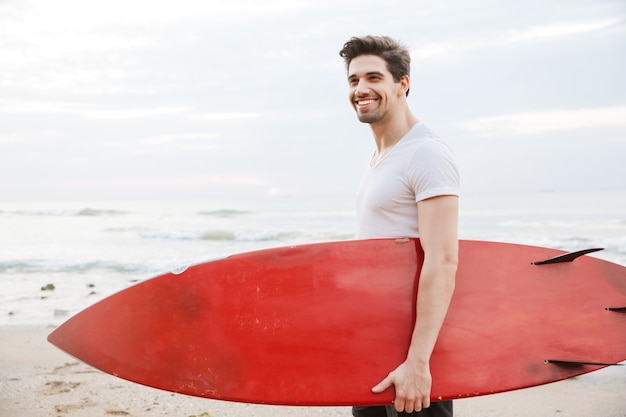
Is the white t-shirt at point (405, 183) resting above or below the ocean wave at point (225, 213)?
above

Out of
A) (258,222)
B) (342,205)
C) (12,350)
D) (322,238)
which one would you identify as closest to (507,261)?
(12,350)

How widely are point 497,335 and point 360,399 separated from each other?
54 centimetres

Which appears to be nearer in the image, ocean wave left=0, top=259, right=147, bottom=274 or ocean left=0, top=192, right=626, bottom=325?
ocean left=0, top=192, right=626, bottom=325

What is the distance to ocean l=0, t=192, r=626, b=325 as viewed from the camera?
791cm

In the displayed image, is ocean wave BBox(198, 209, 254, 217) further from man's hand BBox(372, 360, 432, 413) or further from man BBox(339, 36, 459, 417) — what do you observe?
man's hand BBox(372, 360, 432, 413)

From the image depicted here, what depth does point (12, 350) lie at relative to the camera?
466 centimetres

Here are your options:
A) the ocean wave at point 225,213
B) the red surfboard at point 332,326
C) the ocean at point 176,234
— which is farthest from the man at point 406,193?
the ocean wave at point 225,213

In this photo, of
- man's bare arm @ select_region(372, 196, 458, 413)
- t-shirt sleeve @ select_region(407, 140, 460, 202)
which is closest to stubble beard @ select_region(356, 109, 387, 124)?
t-shirt sleeve @ select_region(407, 140, 460, 202)

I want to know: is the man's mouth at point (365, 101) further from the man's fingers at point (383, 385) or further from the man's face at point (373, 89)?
the man's fingers at point (383, 385)

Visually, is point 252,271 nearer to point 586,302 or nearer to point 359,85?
point 359,85

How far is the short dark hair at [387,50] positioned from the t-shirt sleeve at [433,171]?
354 mm

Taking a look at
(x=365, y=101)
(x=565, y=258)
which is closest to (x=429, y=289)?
(x=365, y=101)

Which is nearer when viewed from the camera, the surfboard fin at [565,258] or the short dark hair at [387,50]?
the short dark hair at [387,50]

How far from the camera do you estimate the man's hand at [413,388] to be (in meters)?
1.76
